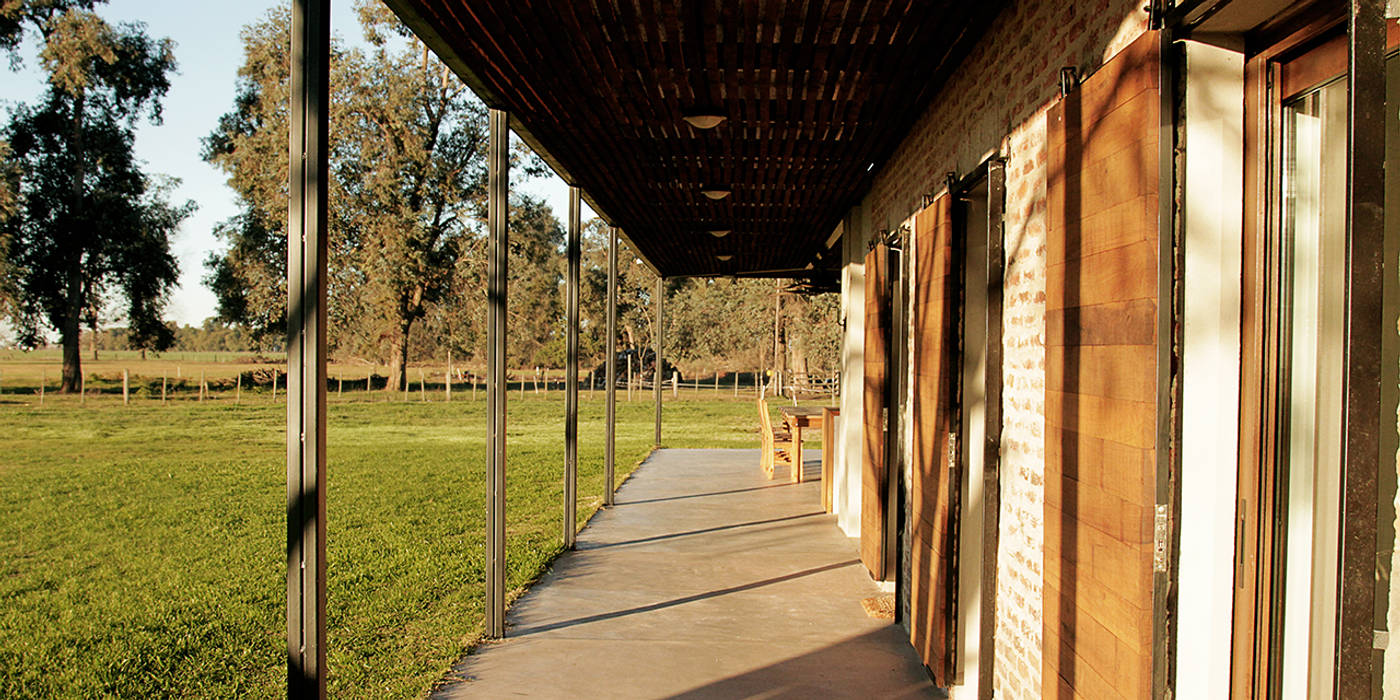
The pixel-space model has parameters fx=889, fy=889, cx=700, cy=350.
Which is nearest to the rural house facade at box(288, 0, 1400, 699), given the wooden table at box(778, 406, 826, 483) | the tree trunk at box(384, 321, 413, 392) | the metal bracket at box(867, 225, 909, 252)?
the metal bracket at box(867, 225, 909, 252)

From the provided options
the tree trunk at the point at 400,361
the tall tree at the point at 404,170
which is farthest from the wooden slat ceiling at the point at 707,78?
the tree trunk at the point at 400,361

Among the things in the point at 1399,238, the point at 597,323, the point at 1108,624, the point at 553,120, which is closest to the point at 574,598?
the point at 553,120

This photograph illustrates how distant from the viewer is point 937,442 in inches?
161

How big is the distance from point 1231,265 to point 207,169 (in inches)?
1166

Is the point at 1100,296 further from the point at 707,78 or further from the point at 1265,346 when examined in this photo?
the point at 707,78

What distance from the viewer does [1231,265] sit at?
1881 mm

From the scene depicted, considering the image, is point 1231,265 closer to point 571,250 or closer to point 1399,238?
point 1399,238

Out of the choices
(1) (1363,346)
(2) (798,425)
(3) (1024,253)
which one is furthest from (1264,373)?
(2) (798,425)

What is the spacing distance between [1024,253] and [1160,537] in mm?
1312

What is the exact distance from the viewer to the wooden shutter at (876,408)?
596 cm

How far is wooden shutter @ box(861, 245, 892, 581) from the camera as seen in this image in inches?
235

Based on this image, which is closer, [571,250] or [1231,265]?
[1231,265]

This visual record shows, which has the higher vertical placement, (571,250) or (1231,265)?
(571,250)

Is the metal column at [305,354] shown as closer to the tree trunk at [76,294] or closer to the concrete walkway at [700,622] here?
the concrete walkway at [700,622]
